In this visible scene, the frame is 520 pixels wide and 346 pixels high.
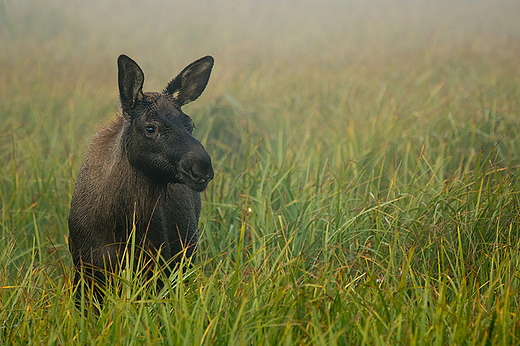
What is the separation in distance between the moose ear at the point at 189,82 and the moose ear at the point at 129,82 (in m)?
0.26

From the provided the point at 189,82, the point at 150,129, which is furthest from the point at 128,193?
the point at 189,82

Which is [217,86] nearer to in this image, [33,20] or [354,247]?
[354,247]

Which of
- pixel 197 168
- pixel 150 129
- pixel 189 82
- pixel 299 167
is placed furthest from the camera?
pixel 299 167

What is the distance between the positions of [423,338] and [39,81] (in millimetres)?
8227

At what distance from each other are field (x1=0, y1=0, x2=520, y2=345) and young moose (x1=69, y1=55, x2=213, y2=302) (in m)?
0.22

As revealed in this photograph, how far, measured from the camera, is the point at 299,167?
15.6 ft

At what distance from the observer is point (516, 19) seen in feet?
48.3

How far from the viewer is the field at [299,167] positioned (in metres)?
2.31

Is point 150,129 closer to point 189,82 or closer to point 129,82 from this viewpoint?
point 129,82

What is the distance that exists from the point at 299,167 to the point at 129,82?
2.35 metres

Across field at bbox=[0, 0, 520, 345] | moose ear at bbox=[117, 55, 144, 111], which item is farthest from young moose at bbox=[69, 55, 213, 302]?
field at bbox=[0, 0, 520, 345]

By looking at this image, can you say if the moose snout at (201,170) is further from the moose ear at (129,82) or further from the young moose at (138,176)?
the moose ear at (129,82)

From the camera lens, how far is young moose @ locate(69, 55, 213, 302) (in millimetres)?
2623

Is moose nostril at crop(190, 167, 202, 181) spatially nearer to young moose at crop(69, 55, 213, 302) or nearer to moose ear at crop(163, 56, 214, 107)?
young moose at crop(69, 55, 213, 302)
